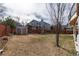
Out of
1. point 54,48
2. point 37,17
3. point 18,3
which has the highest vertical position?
point 18,3

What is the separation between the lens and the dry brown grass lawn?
2264 millimetres

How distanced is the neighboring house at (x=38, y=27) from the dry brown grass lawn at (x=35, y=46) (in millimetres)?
51

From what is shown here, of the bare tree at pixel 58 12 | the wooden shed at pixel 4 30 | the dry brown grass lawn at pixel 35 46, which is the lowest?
the dry brown grass lawn at pixel 35 46

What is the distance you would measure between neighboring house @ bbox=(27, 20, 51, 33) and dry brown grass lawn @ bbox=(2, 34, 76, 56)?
0.05 metres

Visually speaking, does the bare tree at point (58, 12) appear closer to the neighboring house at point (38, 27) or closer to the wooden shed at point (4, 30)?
the neighboring house at point (38, 27)

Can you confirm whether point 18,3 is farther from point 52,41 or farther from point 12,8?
point 52,41

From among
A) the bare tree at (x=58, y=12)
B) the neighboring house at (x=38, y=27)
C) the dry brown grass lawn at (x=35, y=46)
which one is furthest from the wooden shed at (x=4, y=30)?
the bare tree at (x=58, y=12)

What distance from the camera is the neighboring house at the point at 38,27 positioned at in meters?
2.26

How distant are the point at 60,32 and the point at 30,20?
33 centimetres

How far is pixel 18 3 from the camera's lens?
7.47 ft

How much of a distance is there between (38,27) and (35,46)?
0.20 meters

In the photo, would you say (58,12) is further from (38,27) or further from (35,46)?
(35,46)

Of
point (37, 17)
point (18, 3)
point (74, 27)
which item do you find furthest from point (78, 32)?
point (18, 3)

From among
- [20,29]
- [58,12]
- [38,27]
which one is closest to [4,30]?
[20,29]
